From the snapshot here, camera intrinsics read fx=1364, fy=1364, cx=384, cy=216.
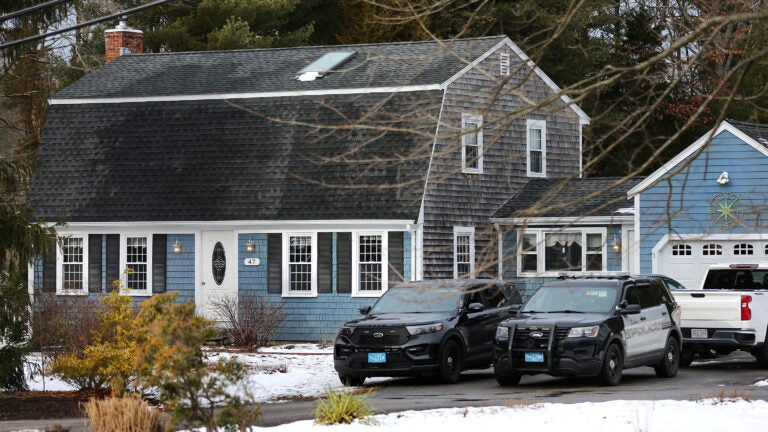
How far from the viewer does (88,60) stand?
51.1 meters

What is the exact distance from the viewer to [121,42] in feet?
136

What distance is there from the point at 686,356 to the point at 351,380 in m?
6.49

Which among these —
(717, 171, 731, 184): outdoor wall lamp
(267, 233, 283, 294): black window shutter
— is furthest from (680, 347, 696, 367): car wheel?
(267, 233, 283, 294): black window shutter

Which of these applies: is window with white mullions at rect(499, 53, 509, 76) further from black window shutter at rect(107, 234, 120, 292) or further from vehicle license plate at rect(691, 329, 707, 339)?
vehicle license plate at rect(691, 329, 707, 339)

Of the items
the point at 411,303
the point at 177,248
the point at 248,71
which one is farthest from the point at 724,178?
the point at 248,71

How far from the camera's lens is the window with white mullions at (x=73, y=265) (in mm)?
34375

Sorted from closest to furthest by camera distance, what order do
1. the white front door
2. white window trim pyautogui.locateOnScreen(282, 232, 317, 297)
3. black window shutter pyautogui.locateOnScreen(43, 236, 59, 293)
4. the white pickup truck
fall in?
the white pickup truck, white window trim pyautogui.locateOnScreen(282, 232, 317, 297), the white front door, black window shutter pyautogui.locateOnScreen(43, 236, 59, 293)

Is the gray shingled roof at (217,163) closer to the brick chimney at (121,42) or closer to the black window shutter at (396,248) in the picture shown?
the black window shutter at (396,248)

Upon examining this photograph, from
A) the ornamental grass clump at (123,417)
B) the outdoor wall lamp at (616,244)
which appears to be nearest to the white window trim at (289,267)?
the outdoor wall lamp at (616,244)

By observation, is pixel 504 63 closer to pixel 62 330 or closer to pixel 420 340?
pixel 420 340

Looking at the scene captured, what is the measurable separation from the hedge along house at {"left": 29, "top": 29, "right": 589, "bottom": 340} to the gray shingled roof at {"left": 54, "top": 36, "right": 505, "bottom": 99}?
0.10m

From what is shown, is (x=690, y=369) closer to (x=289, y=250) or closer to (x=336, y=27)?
(x=289, y=250)

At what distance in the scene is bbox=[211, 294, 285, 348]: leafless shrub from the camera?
30.6 meters

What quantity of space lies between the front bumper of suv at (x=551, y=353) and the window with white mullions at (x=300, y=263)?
12198 mm
